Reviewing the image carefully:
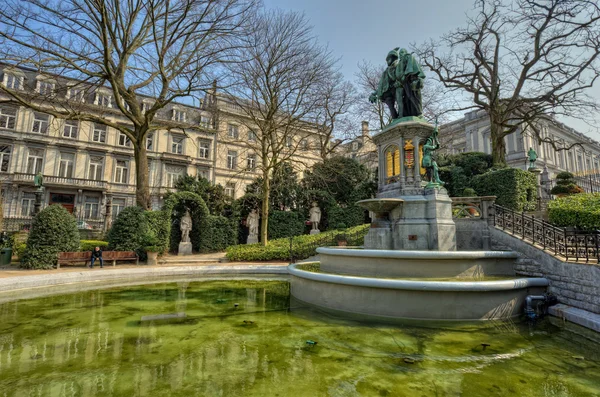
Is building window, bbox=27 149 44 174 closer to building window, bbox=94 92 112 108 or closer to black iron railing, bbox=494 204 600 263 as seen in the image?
building window, bbox=94 92 112 108

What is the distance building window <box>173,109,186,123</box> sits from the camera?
3911 cm

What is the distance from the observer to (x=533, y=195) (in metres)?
17.6

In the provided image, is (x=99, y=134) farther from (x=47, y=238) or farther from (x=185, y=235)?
(x=47, y=238)

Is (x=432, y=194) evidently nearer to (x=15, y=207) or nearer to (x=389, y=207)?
(x=389, y=207)

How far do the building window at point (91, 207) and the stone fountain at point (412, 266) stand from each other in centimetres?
3507

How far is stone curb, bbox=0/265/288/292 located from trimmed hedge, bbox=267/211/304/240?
32.8 ft

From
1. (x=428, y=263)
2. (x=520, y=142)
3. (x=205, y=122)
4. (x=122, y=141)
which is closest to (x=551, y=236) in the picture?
(x=428, y=263)

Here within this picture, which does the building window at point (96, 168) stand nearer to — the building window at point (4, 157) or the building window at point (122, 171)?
the building window at point (122, 171)

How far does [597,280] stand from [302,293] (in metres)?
6.28

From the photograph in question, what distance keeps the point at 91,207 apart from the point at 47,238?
24133 mm

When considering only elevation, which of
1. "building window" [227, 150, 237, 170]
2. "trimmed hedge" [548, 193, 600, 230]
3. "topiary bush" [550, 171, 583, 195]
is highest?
"building window" [227, 150, 237, 170]

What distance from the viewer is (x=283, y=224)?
23469 millimetres

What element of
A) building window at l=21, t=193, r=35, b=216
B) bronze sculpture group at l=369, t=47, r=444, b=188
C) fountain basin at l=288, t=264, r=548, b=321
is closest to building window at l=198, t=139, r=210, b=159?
building window at l=21, t=193, r=35, b=216

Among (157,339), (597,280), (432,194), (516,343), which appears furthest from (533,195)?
(157,339)
